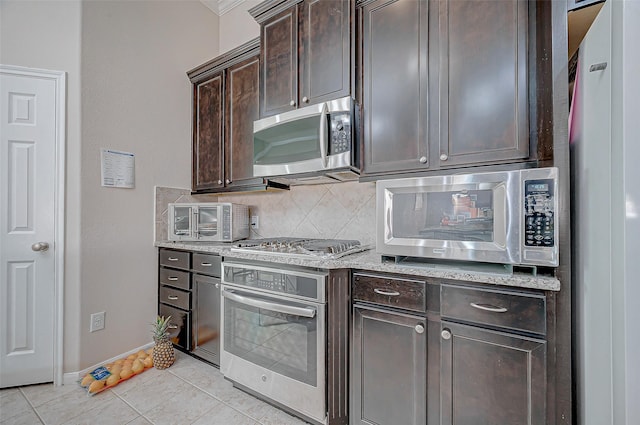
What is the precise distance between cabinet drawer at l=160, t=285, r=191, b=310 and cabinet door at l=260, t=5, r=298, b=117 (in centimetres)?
156

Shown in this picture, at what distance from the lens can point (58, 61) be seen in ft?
6.47

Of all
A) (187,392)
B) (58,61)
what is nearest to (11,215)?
(58,61)

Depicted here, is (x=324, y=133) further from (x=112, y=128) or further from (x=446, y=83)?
(x=112, y=128)

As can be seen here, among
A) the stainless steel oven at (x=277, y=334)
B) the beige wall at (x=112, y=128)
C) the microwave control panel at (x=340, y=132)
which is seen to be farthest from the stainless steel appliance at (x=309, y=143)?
the beige wall at (x=112, y=128)

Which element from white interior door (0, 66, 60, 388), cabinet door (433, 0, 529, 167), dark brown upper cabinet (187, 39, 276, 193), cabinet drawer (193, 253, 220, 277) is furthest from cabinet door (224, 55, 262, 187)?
cabinet door (433, 0, 529, 167)

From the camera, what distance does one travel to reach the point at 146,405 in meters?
1.68

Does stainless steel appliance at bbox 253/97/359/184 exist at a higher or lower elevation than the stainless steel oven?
higher

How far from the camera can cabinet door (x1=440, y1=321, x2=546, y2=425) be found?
1.02 m

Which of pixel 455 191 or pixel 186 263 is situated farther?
pixel 186 263

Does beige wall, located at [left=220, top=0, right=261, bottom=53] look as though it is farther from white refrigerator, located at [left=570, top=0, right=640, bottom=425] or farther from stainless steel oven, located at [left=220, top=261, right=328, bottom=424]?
white refrigerator, located at [left=570, top=0, right=640, bottom=425]

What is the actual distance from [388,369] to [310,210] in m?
1.32

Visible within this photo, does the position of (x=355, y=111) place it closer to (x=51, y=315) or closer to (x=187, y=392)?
(x=187, y=392)

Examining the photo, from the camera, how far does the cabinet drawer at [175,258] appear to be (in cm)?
223

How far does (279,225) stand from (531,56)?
1.99 metres
